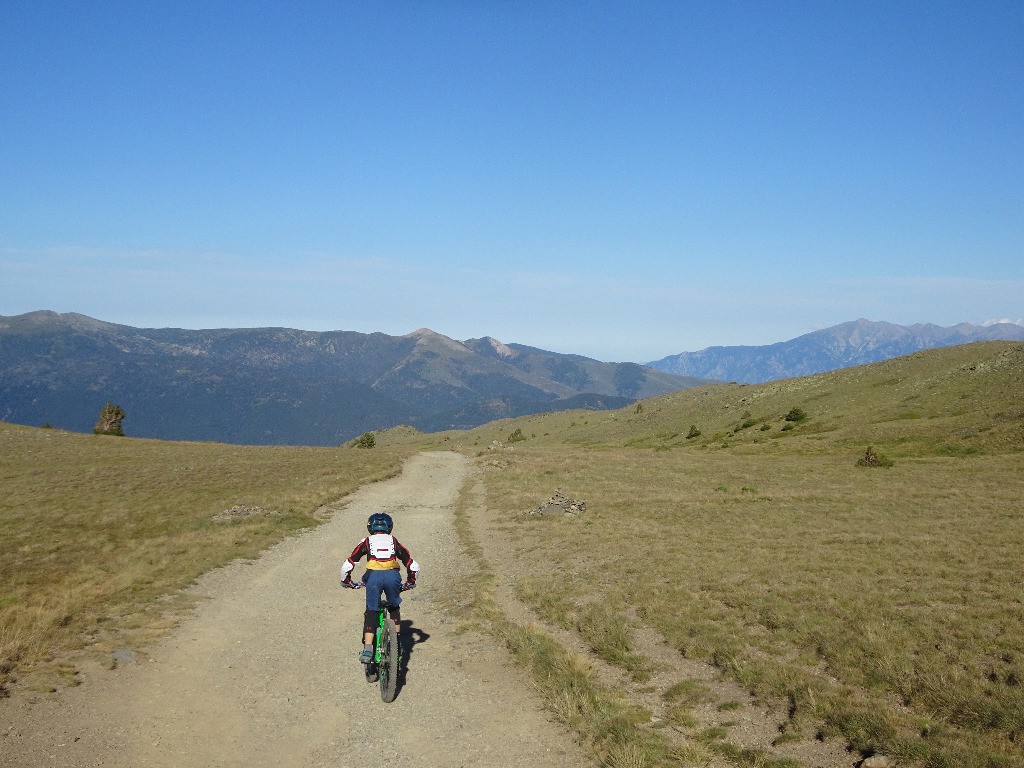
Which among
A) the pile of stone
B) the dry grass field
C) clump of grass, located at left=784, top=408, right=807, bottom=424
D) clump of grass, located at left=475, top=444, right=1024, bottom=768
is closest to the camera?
clump of grass, located at left=475, top=444, right=1024, bottom=768

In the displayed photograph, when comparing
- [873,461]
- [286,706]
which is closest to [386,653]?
[286,706]

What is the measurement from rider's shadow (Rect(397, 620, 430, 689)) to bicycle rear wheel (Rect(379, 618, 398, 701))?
2.28 ft

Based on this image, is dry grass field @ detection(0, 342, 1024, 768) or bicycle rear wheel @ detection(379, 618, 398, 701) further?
bicycle rear wheel @ detection(379, 618, 398, 701)

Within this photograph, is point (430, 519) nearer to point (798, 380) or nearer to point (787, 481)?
point (787, 481)

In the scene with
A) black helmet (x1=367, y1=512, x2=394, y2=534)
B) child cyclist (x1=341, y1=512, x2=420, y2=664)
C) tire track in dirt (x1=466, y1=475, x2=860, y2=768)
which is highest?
black helmet (x1=367, y1=512, x2=394, y2=534)

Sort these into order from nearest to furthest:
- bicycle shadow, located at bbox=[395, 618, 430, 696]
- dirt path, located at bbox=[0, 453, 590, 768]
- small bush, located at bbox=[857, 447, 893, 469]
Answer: dirt path, located at bbox=[0, 453, 590, 768]
bicycle shadow, located at bbox=[395, 618, 430, 696]
small bush, located at bbox=[857, 447, 893, 469]

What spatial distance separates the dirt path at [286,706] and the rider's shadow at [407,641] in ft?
0.35

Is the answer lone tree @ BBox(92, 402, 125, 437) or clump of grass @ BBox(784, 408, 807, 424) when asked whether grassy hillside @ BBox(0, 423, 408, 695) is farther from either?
clump of grass @ BBox(784, 408, 807, 424)

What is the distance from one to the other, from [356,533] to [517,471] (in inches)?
904

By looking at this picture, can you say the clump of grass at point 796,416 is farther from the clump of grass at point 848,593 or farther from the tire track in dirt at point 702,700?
the tire track in dirt at point 702,700

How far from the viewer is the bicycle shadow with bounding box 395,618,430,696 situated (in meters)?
12.4

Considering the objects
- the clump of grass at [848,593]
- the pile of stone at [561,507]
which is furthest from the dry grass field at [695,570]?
the pile of stone at [561,507]

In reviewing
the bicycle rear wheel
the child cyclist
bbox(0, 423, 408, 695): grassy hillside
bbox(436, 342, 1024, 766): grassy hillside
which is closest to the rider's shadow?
the bicycle rear wheel

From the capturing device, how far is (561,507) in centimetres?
3161
